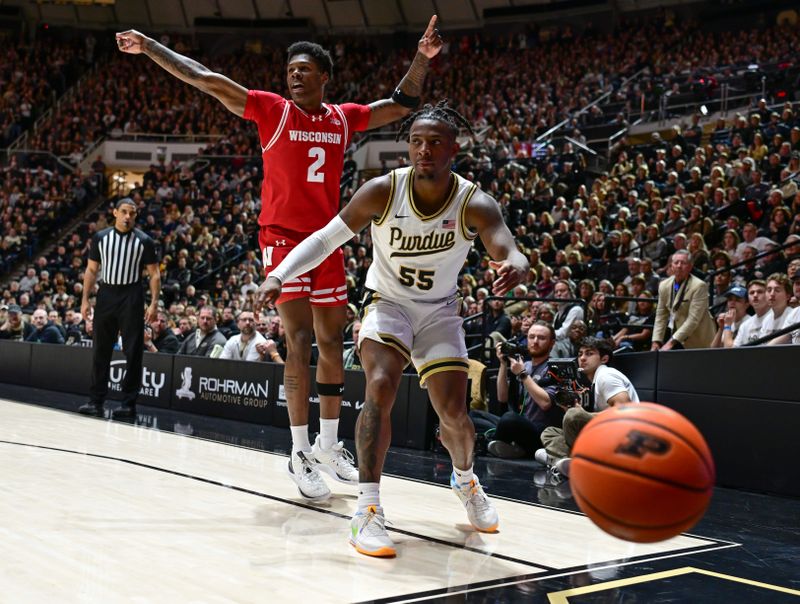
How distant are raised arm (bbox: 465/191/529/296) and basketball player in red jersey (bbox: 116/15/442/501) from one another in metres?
1.13

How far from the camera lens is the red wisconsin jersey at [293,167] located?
15.2 ft

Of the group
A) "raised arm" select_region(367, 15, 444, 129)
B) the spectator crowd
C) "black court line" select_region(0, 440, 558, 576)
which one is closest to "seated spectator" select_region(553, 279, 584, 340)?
the spectator crowd

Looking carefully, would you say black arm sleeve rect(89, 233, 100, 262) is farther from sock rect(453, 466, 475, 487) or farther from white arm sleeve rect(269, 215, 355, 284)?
sock rect(453, 466, 475, 487)

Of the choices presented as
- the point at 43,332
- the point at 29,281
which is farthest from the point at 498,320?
the point at 29,281

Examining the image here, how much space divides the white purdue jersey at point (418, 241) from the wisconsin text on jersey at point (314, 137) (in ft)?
3.38

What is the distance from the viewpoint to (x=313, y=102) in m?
4.71

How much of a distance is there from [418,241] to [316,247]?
1.45 feet

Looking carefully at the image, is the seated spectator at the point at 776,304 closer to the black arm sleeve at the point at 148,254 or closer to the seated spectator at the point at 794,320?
the seated spectator at the point at 794,320

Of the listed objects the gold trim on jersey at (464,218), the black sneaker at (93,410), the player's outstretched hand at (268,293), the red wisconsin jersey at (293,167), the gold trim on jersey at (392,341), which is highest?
the red wisconsin jersey at (293,167)

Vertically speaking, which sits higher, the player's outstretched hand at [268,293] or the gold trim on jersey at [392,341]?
the player's outstretched hand at [268,293]

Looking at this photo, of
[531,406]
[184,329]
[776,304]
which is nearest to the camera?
[776,304]

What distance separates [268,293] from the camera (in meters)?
3.48

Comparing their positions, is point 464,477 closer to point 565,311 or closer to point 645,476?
point 645,476

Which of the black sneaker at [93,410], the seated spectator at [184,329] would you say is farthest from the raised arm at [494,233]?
the seated spectator at [184,329]
